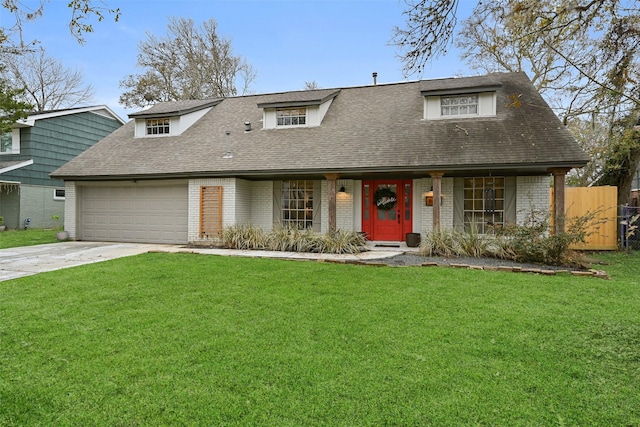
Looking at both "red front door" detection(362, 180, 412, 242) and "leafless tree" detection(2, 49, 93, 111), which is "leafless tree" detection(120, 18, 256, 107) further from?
"red front door" detection(362, 180, 412, 242)

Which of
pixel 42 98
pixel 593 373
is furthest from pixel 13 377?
pixel 42 98

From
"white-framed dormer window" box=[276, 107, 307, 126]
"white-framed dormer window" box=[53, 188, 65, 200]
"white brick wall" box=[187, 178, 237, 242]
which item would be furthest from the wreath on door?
"white-framed dormer window" box=[53, 188, 65, 200]

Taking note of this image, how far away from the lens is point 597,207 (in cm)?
1064

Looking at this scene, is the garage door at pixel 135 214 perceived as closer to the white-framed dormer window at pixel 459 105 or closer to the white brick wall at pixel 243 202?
the white brick wall at pixel 243 202

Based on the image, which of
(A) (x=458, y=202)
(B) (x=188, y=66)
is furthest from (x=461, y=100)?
(B) (x=188, y=66)

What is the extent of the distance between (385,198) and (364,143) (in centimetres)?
188

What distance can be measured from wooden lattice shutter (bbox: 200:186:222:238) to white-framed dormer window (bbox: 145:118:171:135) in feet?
13.2

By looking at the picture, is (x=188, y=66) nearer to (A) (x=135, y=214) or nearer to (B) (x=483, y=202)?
(A) (x=135, y=214)

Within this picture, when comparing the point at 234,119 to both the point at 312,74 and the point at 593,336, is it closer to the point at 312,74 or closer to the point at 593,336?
the point at 312,74

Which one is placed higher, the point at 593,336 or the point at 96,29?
the point at 96,29

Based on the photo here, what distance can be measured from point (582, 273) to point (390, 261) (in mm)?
3397

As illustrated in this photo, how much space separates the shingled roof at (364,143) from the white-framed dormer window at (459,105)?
318mm

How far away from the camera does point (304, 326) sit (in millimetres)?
3811

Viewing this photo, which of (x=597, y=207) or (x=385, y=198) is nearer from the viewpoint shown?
(x=597, y=207)
